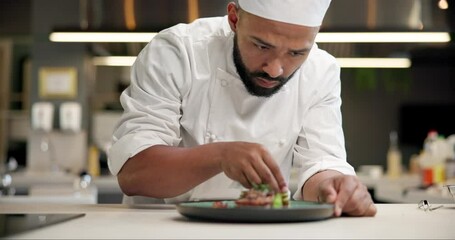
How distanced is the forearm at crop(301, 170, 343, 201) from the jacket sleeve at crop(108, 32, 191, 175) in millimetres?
356

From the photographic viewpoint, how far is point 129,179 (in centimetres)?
183

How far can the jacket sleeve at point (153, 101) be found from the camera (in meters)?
1.84

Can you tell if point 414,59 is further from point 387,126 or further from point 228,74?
point 228,74

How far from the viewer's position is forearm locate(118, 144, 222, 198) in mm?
1640

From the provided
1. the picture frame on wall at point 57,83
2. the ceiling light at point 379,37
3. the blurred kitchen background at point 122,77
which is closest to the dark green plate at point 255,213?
the blurred kitchen background at point 122,77

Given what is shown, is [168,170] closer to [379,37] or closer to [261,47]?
[261,47]

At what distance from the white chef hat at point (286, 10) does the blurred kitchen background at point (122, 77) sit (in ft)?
4.43

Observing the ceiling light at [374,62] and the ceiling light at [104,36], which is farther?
A: the ceiling light at [374,62]

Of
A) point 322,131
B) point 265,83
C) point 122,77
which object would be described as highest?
point 122,77

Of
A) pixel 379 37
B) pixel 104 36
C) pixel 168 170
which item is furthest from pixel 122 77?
pixel 168 170

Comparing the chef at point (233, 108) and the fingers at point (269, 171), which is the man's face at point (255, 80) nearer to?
the chef at point (233, 108)

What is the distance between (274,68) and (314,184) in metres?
0.32

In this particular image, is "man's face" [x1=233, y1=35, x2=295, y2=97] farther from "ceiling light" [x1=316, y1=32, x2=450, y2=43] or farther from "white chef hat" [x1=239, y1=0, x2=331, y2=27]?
"ceiling light" [x1=316, y1=32, x2=450, y2=43]

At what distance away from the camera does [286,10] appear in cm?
187
